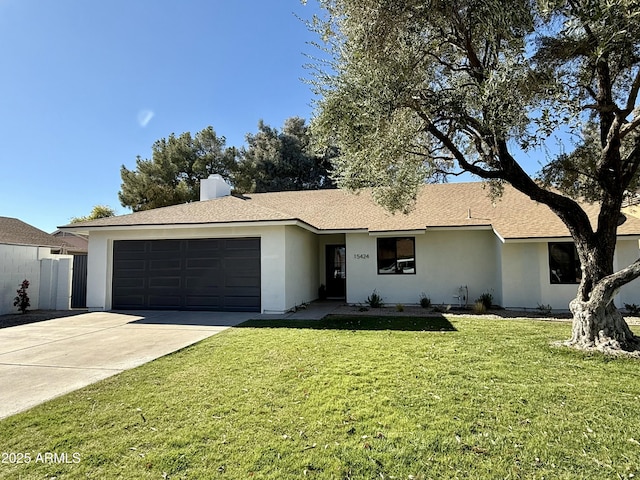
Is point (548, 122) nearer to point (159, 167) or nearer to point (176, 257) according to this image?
point (176, 257)

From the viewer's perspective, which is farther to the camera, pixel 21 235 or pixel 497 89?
pixel 21 235

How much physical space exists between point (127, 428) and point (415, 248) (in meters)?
11.6

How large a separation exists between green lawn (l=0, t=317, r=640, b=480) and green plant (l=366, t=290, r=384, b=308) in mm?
6549

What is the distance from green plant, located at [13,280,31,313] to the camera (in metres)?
12.3

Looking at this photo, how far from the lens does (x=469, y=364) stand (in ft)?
19.1

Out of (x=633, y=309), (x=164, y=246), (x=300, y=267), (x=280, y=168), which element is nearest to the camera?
(x=633, y=309)

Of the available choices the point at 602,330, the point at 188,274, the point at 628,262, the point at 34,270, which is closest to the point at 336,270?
the point at 188,274

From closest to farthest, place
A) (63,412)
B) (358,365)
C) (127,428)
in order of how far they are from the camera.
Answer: (127,428)
(63,412)
(358,365)

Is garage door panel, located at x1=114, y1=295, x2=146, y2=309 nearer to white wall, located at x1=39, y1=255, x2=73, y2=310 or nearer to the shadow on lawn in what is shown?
white wall, located at x1=39, y1=255, x2=73, y2=310

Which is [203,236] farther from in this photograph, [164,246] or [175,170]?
[175,170]

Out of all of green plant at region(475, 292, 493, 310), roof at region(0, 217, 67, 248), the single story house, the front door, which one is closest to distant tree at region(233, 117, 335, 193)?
the front door

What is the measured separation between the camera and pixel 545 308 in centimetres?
1173

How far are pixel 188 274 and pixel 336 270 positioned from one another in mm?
6681

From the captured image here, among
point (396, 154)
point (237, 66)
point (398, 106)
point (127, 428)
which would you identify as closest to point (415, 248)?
point (396, 154)
